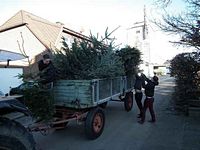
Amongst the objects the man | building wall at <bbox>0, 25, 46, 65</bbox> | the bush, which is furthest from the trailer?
building wall at <bbox>0, 25, 46, 65</bbox>

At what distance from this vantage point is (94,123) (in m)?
7.09

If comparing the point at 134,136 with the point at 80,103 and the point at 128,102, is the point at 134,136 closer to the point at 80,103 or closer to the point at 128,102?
the point at 80,103

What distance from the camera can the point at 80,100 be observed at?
22.5 ft

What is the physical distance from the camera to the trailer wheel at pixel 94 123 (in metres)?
6.82

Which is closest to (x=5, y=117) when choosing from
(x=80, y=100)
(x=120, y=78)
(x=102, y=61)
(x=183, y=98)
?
(x=80, y=100)

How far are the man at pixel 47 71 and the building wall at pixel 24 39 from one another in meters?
18.2

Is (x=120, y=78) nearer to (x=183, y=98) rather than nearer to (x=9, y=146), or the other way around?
(x=183, y=98)

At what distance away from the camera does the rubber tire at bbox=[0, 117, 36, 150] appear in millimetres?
3451

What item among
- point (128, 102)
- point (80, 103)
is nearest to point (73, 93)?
point (80, 103)

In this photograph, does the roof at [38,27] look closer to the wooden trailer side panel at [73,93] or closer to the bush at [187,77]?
the bush at [187,77]

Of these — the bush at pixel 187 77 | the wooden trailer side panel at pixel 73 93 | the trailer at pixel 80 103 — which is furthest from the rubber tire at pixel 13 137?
the bush at pixel 187 77

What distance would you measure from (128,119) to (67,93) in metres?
3.21

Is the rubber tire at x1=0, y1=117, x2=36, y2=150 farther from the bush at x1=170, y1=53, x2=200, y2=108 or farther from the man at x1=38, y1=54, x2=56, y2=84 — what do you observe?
the bush at x1=170, y1=53, x2=200, y2=108

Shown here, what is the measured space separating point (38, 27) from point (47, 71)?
73.3 ft
